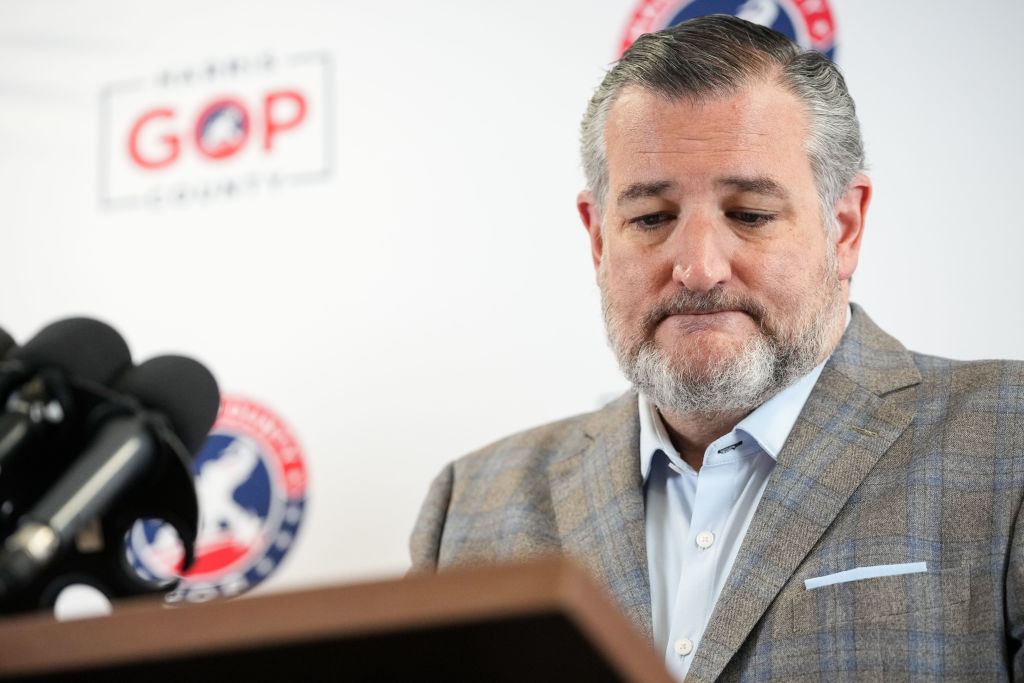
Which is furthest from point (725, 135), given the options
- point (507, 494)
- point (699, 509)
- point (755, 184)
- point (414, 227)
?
point (414, 227)

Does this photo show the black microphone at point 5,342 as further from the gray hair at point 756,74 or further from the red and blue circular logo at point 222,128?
the red and blue circular logo at point 222,128

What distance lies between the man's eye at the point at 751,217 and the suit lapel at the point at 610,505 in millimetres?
345

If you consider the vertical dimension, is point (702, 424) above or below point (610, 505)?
above

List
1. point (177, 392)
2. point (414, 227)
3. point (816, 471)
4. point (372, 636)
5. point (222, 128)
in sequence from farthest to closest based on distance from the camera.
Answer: point (222, 128), point (414, 227), point (816, 471), point (177, 392), point (372, 636)

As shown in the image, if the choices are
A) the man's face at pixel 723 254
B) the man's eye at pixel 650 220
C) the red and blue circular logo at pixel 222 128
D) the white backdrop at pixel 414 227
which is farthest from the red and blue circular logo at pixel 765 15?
the red and blue circular logo at pixel 222 128

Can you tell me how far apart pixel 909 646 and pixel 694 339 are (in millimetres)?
452

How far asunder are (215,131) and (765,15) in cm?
107

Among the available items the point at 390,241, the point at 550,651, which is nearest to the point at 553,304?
the point at 390,241

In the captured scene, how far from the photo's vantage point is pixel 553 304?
1905 mm

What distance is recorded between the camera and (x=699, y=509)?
1440 mm

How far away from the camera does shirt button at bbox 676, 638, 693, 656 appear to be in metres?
1.32

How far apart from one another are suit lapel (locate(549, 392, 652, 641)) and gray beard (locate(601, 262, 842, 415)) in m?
0.11

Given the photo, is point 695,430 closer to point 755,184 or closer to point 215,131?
point 755,184

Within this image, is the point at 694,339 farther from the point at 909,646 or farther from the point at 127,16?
the point at 127,16
